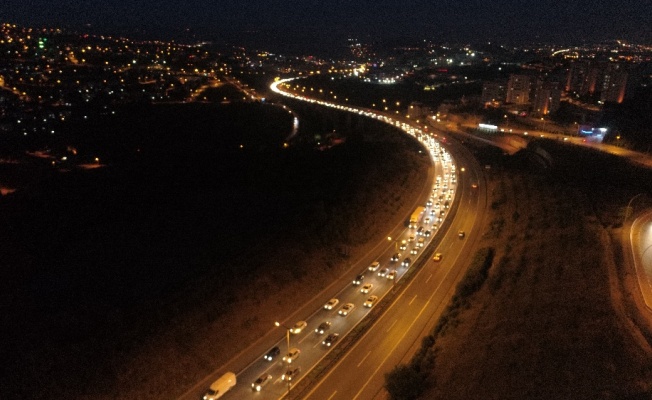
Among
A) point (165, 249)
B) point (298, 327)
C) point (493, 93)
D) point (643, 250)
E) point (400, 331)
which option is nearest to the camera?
point (400, 331)

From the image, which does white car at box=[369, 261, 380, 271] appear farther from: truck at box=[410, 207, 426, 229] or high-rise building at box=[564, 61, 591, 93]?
high-rise building at box=[564, 61, 591, 93]

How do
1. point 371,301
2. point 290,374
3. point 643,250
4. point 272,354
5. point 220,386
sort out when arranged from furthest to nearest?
1. point 371,301
2. point 643,250
3. point 272,354
4. point 290,374
5. point 220,386

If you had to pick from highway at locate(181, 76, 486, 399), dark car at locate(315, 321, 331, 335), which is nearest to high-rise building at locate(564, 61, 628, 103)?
highway at locate(181, 76, 486, 399)

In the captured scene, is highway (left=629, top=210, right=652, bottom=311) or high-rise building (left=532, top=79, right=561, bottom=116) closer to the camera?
highway (left=629, top=210, right=652, bottom=311)

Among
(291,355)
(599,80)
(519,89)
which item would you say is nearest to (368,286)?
(291,355)

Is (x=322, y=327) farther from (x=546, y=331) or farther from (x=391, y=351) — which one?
(x=546, y=331)

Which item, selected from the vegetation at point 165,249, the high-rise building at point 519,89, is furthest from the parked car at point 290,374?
the high-rise building at point 519,89
